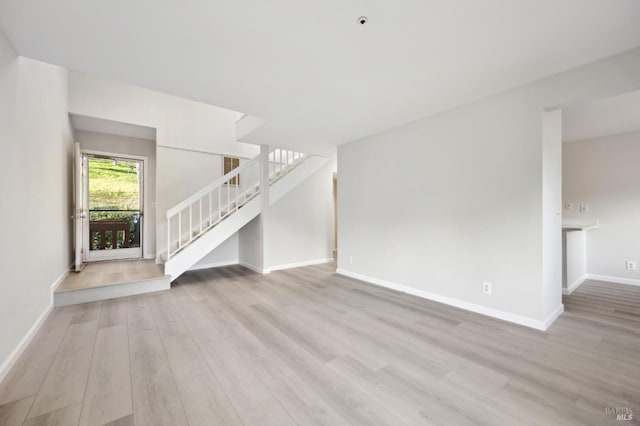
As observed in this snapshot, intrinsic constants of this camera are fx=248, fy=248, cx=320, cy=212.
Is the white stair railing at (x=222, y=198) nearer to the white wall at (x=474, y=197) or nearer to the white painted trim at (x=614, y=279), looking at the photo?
the white wall at (x=474, y=197)

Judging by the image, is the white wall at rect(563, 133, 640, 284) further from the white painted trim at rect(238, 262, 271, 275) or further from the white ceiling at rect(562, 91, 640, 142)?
the white painted trim at rect(238, 262, 271, 275)

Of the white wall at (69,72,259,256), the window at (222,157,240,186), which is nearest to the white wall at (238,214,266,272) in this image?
the window at (222,157,240,186)

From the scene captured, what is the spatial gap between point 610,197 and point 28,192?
25.7ft

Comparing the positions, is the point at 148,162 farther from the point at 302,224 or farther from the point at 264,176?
the point at 302,224

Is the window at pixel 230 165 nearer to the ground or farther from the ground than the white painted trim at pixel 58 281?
farther from the ground

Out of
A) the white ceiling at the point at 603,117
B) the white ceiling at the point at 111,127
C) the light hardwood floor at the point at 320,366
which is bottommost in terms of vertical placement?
the light hardwood floor at the point at 320,366

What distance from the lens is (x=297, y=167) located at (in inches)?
208

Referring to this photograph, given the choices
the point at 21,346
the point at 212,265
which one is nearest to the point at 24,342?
the point at 21,346

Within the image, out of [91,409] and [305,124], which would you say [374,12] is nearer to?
[305,124]

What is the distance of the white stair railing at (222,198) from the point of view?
449 cm

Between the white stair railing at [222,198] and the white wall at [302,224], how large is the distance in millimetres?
528

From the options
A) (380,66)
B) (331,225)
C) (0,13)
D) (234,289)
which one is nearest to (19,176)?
(0,13)

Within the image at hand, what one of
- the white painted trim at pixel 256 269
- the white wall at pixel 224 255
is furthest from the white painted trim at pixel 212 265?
the white painted trim at pixel 256 269

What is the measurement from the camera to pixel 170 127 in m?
4.84
